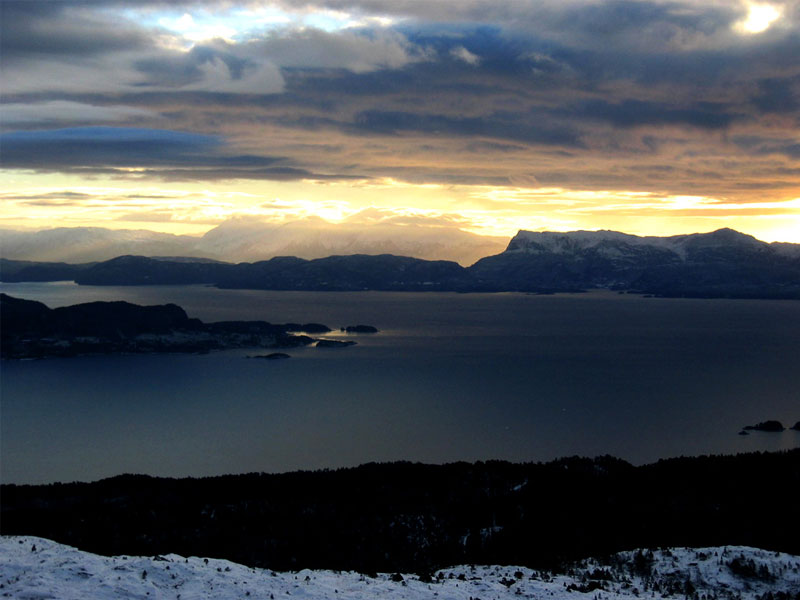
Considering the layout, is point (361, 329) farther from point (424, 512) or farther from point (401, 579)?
point (401, 579)

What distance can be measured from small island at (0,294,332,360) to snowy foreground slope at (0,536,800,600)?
12079cm

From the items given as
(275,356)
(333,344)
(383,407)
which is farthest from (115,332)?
(383,407)

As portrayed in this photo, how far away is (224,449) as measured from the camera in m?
77.8

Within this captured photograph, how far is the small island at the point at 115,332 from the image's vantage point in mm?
149625

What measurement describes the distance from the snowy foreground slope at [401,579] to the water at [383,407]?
45001 mm

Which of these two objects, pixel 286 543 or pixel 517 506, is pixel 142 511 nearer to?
pixel 286 543

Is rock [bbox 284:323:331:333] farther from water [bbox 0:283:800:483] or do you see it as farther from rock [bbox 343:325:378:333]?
water [bbox 0:283:800:483]

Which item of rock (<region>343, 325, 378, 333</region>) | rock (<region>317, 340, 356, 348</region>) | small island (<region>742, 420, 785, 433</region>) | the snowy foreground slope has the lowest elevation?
small island (<region>742, 420, 785, 433</region>)

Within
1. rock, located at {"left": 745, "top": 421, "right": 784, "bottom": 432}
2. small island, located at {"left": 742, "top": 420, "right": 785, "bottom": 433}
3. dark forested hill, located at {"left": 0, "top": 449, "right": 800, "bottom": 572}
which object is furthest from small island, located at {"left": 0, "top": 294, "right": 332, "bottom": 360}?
dark forested hill, located at {"left": 0, "top": 449, "right": 800, "bottom": 572}

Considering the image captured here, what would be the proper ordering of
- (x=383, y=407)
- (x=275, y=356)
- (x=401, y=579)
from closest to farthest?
1. (x=401, y=579)
2. (x=383, y=407)
3. (x=275, y=356)

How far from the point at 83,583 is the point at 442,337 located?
518 feet

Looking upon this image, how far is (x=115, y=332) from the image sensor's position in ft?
522

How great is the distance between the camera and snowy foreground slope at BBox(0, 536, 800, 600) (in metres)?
20.4

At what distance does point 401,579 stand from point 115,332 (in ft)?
484
